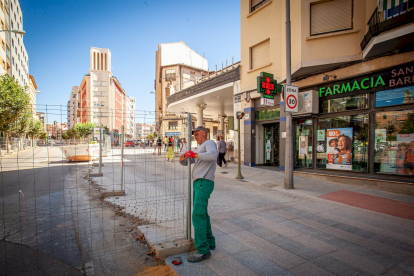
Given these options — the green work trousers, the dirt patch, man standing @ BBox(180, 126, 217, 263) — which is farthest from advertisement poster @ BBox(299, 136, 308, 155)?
the dirt patch

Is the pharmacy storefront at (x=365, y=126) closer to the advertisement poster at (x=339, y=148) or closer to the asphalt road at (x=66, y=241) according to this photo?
the advertisement poster at (x=339, y=148)

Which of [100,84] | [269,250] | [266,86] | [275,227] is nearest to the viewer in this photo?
[269,250]

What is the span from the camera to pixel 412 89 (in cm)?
703

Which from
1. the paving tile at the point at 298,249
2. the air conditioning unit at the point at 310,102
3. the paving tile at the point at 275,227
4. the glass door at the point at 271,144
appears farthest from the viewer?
the glass door at the point at 271,144

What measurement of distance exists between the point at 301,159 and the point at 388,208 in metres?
5.12

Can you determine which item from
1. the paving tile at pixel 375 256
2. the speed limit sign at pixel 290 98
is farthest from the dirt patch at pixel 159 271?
the speed limit sign at pixel 290 98

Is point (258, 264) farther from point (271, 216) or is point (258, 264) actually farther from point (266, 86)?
point (266, 86)

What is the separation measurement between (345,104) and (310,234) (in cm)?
677

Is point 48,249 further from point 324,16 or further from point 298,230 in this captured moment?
point 324,16

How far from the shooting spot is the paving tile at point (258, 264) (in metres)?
2.83

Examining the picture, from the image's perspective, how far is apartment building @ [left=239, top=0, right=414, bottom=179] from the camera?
7.07 m

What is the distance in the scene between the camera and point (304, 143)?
34.7ft

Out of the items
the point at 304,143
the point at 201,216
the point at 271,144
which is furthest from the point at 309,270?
the point at 271,144

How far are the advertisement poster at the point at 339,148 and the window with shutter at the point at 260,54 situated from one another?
540 centimetres
